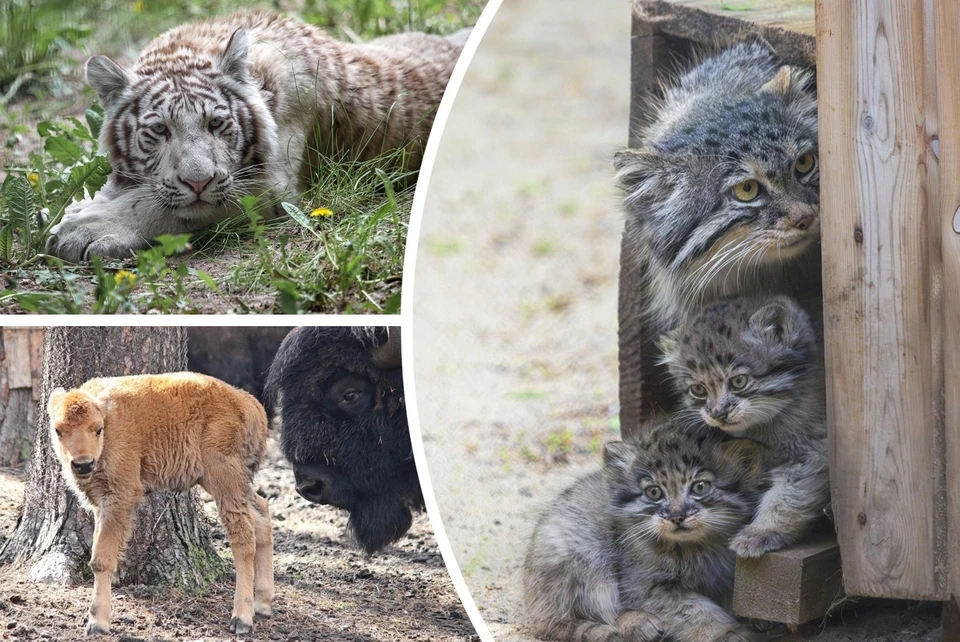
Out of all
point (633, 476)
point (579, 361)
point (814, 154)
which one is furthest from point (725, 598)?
point (579, 361)

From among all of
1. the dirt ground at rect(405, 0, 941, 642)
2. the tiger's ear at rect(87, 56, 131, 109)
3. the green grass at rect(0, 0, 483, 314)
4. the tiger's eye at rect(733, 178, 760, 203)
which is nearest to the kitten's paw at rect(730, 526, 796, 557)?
the dirt ground at rect(405, 0, 941, 642)

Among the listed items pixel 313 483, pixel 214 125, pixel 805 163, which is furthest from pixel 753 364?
pixel 214 125

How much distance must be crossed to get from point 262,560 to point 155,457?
20.0 inches

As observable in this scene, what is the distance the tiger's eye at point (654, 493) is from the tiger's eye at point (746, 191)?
1.09 m

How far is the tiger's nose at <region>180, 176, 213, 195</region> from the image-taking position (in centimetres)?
377

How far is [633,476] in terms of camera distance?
3879 millimetres

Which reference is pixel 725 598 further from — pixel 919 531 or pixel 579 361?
pixel 579 361

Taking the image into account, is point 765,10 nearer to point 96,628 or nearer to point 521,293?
point 96,628

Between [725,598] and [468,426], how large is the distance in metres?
2.94

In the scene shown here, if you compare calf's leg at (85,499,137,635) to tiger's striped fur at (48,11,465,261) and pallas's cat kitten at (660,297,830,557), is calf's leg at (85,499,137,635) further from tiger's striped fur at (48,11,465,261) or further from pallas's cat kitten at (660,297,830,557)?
pallas's cat kitten at (660,297,830,557)

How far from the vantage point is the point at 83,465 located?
3.44m

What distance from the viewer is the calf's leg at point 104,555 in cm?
344

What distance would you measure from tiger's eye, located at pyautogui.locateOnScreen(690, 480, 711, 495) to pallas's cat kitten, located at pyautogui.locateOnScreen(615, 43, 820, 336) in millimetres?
675

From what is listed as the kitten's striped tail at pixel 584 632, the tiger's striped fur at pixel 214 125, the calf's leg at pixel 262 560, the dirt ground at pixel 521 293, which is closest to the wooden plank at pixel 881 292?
the dirt ground at pixel 521 293
